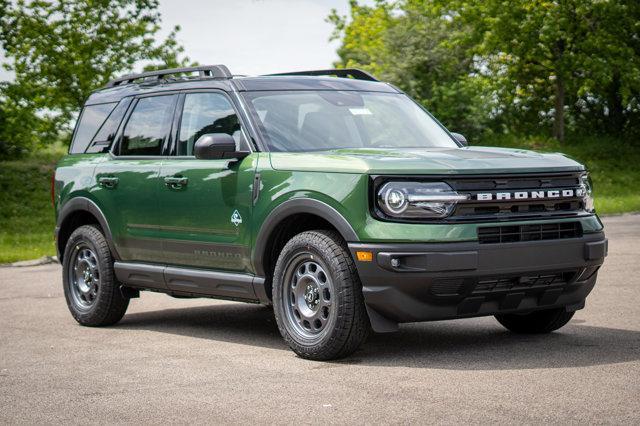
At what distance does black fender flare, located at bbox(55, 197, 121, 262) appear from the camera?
9.95 metres

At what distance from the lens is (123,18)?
136 ft

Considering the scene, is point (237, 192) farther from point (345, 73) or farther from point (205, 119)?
point (345, 73)

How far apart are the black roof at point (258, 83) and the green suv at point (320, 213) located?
0.02m

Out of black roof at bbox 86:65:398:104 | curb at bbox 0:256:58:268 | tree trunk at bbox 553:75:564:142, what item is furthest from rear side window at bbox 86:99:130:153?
tree trunk at bbox 553:75:564:142

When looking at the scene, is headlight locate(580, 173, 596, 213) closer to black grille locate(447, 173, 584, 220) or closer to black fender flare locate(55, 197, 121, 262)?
black grille locate(447, 173, 584, 220)

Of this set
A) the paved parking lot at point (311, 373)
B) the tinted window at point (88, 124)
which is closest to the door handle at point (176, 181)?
the paved parking lot at point (311, 373)

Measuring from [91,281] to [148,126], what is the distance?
1496 mm

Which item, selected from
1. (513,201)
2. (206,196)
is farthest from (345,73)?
(513,201)

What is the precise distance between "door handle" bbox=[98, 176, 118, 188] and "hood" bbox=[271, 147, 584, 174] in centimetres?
213

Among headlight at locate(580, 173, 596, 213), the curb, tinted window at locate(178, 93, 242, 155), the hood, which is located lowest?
the curb

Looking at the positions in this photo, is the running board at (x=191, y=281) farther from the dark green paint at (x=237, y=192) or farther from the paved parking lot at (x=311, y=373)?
the paved parking lot at (x=311, y=373)

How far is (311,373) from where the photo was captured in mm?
7355

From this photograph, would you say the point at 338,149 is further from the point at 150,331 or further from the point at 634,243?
the point at 634,243

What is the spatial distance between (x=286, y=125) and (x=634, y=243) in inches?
372
